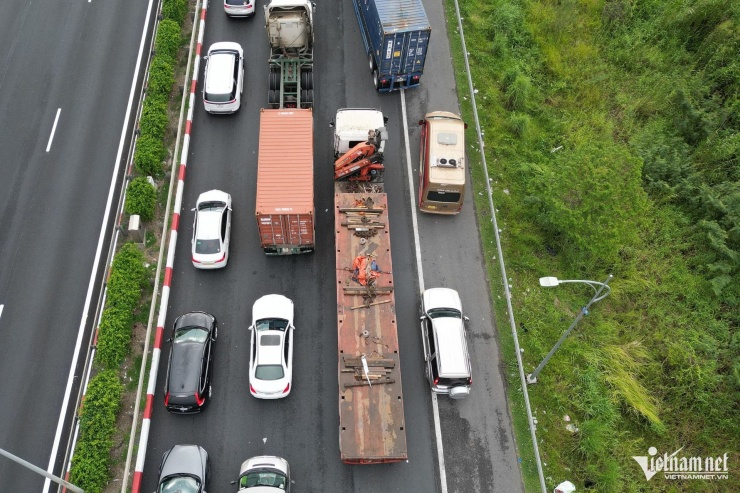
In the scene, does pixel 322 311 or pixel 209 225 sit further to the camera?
pixel 209 225

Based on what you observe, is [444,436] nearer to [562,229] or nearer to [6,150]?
[562,229]

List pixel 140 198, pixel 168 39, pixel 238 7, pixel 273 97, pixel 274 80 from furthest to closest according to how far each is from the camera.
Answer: pixel 238 7, pixel 168 39, pixel 274 80, pixel 273 97, pixel 140 198

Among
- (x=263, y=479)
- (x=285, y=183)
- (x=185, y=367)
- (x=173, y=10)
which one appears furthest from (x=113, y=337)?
(x=173, y=10)

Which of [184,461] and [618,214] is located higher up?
[618,214]

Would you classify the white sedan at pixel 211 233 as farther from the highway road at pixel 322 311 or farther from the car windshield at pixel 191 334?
the car windshield at pixel 191 334

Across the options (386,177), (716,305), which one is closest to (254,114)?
(386,177)

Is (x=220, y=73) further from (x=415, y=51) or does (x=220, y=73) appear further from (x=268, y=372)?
(x=268, y=372)

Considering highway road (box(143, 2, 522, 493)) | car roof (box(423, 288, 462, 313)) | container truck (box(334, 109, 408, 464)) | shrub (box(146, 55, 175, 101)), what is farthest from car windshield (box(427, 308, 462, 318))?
shrub (box(146, 55, 175, 101))
